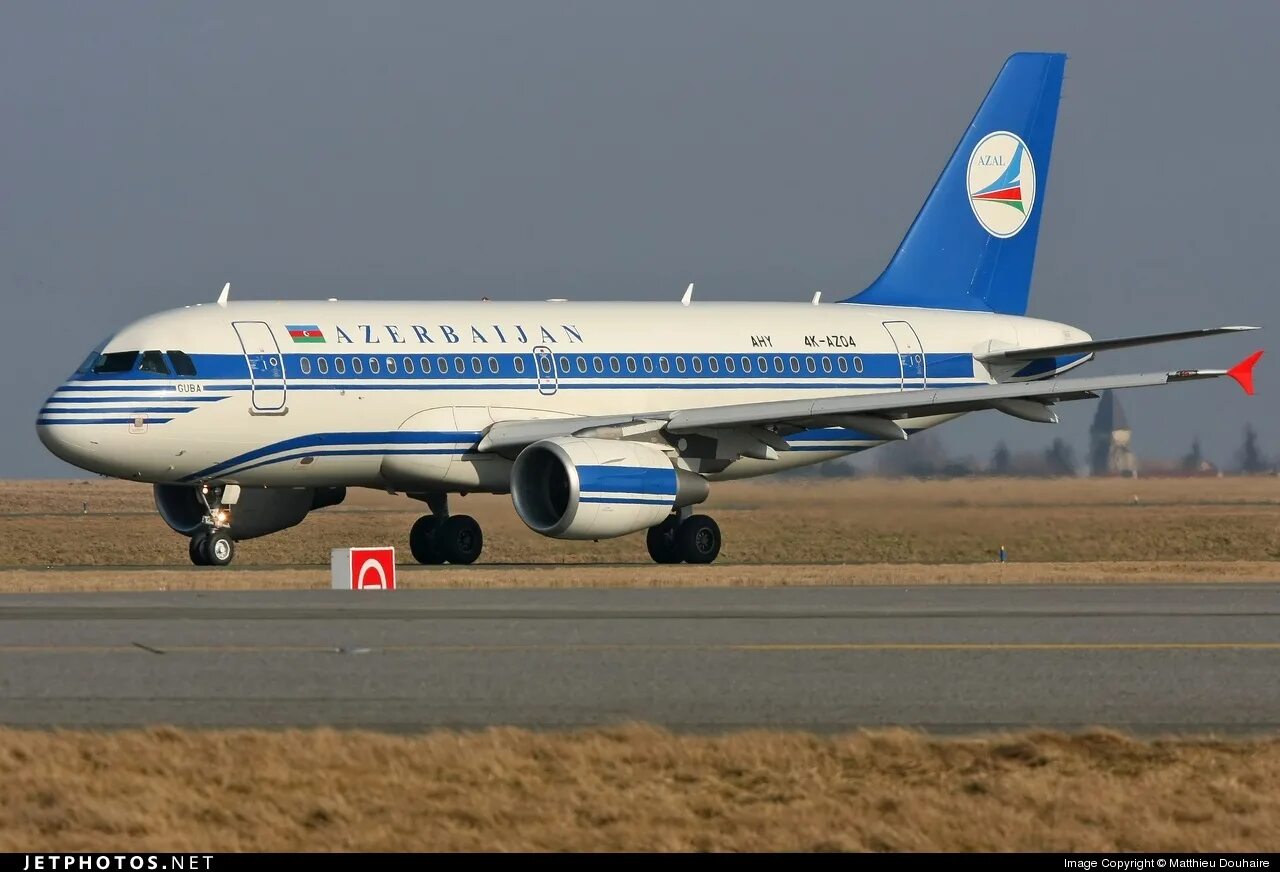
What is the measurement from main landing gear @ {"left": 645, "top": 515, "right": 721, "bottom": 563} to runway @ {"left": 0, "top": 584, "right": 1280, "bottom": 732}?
29.5 ft

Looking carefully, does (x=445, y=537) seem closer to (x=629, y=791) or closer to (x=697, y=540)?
(x=697, y=540)

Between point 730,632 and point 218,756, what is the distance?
8.20m

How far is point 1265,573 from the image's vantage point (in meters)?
27.8

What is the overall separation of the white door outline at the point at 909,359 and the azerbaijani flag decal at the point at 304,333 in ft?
32.8

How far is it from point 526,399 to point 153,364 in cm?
555

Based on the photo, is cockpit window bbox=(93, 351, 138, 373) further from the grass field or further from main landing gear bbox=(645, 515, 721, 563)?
the grass field

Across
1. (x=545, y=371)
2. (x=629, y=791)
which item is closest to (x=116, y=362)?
(x=545, y=371)

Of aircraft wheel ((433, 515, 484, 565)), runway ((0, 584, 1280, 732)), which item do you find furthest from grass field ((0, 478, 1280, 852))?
aircraft wheel ((433, 515, 484, 565))

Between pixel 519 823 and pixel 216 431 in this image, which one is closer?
pixel 519 823

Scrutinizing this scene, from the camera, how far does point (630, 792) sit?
957cm

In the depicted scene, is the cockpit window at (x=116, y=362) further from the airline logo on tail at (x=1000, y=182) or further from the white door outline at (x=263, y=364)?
the airline logo on tail at (x=1000, y=182)
